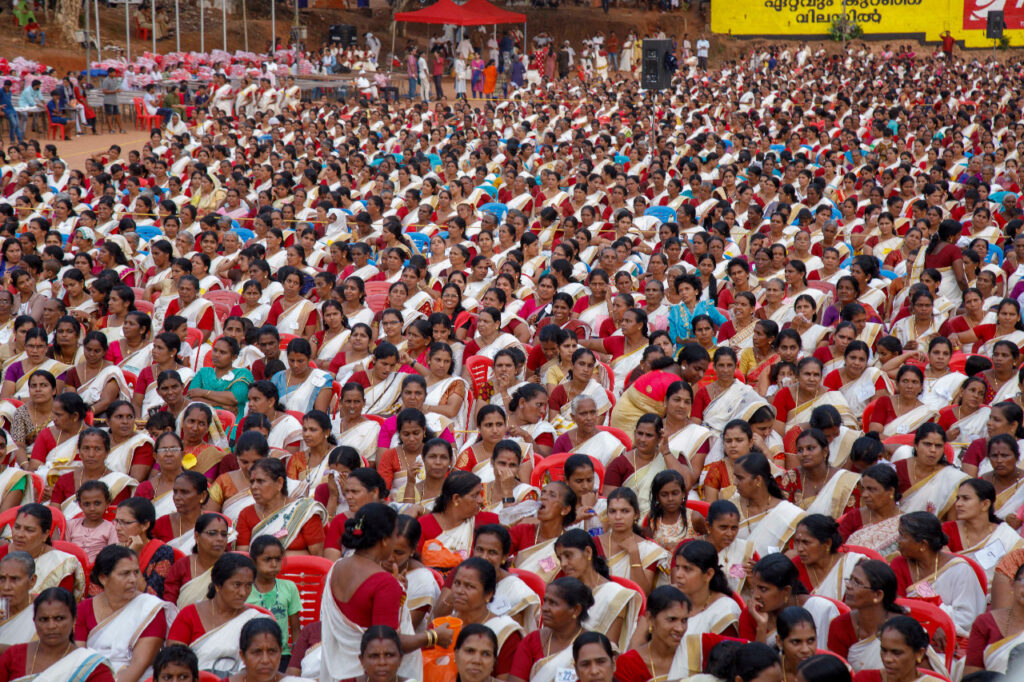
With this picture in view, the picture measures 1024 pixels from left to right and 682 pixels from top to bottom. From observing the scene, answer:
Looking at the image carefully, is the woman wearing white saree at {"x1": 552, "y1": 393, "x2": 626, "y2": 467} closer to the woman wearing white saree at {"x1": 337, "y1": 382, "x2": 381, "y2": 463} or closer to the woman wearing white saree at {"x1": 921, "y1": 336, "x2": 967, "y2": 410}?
the woman wearing white saree at {"x1": 337, "y1": 382, "x2": 381, "y2": 463}

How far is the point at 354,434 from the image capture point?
648 centimetres

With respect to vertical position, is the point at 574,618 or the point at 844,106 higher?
the point at 844,106

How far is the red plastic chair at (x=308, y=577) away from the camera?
4863 millimetres

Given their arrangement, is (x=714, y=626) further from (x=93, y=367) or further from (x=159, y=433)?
(x=93, y=367)

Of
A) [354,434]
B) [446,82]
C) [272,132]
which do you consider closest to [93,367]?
[354,434]

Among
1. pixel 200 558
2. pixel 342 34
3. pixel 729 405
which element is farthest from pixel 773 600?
pixel 342 34

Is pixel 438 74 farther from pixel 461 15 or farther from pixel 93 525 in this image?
pixel 93 525

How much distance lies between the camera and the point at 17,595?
4.54m

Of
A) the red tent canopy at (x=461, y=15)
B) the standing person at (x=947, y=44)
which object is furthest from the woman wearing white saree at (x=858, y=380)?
the standing person at (x=947, y=44)

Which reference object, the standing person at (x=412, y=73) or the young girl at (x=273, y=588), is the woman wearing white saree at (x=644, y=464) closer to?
the young girl at (x=273, y=588)

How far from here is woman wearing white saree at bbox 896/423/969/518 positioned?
209 inches

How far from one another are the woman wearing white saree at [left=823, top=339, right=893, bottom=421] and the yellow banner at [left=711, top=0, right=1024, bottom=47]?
3299 centimetres

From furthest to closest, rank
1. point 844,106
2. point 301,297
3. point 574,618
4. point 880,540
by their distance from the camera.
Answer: point 844,106 < point 301,297 < point 880,540 < point 574,618

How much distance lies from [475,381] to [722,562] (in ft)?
9.61
